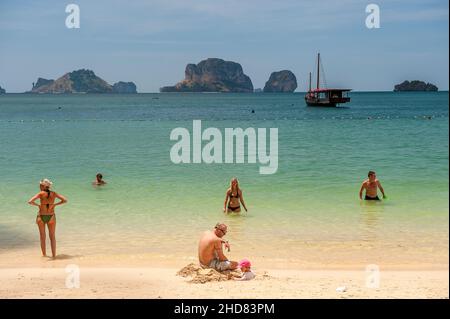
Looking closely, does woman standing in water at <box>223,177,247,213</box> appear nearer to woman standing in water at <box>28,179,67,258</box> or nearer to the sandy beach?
the sandy beach

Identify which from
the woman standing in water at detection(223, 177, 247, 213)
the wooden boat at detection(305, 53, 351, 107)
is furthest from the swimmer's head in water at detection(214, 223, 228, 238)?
the wooden boat at detection(305, 53, 351, 107)

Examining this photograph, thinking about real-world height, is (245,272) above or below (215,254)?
below

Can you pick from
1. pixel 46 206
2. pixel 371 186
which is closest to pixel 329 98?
pixel 371 186

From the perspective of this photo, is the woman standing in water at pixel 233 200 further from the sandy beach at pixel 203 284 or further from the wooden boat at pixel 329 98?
the wooden boat at pixel 329 98

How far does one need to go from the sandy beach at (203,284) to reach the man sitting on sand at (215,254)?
56 centimetres

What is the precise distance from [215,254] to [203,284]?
3.19ft

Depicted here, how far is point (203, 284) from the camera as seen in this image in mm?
9820

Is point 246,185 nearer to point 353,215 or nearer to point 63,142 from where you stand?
point 353,215

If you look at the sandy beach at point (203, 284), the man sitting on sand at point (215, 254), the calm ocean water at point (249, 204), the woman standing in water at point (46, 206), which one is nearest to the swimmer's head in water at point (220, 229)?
the man sitting on sand at point (215, 254)

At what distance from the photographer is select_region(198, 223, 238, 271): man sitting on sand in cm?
1052

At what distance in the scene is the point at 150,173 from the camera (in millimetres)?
26047

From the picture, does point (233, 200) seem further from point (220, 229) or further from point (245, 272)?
point (245, 272)

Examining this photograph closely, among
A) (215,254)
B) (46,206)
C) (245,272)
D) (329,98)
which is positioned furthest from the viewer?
(329,98)

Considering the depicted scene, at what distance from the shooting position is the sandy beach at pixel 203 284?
9.17 metres
